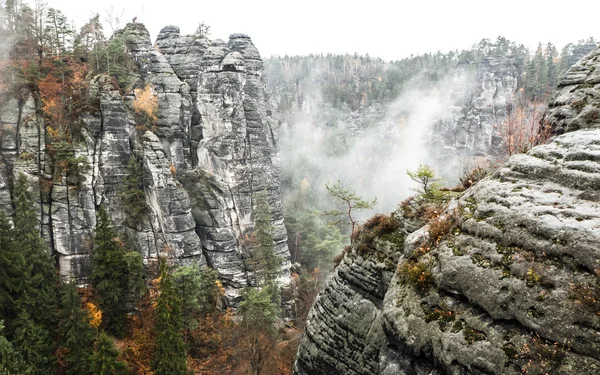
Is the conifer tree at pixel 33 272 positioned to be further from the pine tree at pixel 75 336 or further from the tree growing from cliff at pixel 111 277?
the tree growing from cliff at pixel 111 277

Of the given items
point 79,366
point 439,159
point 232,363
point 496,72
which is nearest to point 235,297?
point 232,363

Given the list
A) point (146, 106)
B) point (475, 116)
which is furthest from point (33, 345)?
point (475, 116)

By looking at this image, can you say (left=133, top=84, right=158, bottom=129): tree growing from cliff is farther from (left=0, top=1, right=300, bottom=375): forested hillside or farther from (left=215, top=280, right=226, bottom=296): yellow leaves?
(left=215, top=280, right=226, bottom=296): yellow leaves

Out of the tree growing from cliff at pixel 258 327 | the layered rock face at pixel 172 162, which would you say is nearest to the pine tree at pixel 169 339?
the tree growing from cliff at pixel 258 327

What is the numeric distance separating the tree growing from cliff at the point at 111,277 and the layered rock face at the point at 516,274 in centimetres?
2438

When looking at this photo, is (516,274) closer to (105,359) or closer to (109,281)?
(105,359)

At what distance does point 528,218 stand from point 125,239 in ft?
105

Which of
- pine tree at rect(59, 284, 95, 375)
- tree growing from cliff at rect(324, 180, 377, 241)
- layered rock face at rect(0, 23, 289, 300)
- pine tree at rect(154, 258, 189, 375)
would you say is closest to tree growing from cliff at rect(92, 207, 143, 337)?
layered rock face at rect(0, 23, 289, 300)

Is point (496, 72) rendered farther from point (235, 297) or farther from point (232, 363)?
A: point (232, 363)

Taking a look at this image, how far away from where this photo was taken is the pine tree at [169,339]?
20000mm

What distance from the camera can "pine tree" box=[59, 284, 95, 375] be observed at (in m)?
20.0

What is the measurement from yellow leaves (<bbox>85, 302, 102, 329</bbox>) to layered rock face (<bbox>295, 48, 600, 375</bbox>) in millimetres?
23790

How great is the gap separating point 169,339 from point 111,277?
8752 mm

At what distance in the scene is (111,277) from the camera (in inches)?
1017
